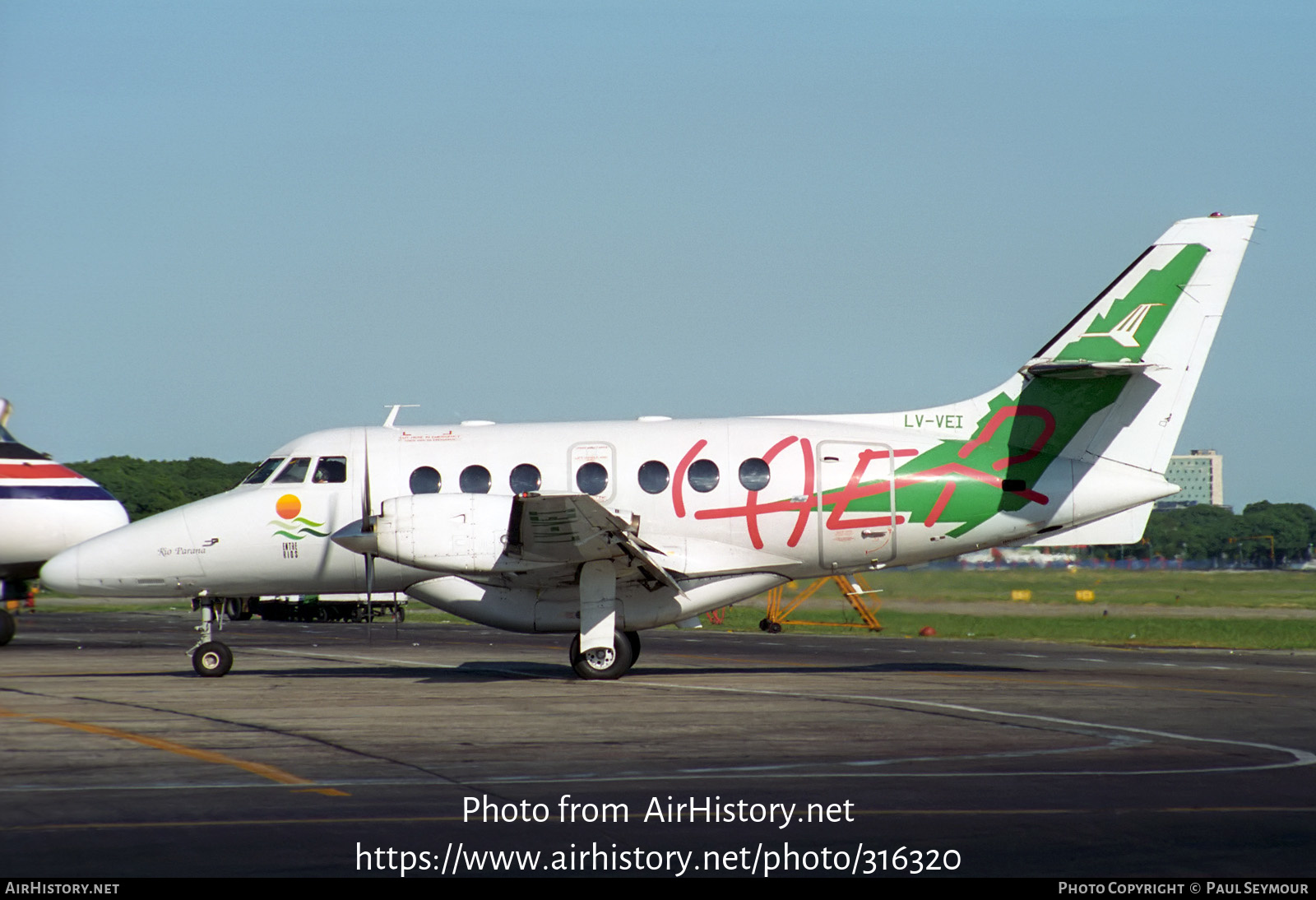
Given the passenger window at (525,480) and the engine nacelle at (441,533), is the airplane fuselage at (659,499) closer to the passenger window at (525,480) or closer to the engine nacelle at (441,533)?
the passenger window at (525,480)

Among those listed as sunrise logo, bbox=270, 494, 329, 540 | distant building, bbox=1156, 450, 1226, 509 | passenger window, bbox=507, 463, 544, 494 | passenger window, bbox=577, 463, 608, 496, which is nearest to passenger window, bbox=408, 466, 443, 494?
passenger window, bbox=507, 463, 544, 494

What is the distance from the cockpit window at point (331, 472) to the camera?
19.1 metres

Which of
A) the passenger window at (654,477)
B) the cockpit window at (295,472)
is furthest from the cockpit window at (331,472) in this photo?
the passenger window at (654,477)

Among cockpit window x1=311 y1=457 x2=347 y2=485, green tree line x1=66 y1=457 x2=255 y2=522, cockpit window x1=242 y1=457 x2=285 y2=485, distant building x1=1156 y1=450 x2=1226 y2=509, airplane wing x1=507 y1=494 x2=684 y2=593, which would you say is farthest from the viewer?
distant building x1=1156 y1=450 x2=1226 y2=509

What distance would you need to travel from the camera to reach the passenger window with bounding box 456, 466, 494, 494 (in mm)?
18516

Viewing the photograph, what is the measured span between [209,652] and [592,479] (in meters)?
6.24

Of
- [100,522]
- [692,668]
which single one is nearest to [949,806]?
[692,668]

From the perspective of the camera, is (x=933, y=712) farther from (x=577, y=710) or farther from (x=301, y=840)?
(x=301, y=840)

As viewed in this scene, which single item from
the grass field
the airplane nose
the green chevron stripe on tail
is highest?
the green chevron stripe on tail

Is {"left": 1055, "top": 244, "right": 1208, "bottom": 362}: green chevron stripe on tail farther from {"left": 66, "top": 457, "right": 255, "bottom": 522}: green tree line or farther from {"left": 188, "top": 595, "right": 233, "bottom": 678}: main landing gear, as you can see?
{"left": 66, "top": 457, "right": 255, "bottom": 522}: green tree line

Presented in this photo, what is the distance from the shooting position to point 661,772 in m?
10.4

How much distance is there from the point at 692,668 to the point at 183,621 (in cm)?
2471

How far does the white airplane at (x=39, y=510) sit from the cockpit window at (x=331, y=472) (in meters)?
8.59

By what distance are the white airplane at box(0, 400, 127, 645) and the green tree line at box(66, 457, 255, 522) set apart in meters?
18.3
